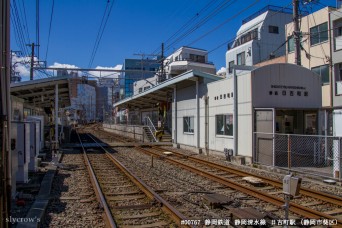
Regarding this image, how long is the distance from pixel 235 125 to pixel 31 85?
11.2 meters

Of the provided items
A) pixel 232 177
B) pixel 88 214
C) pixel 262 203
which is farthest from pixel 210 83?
pixel 88 214

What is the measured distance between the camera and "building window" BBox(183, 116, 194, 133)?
21241 mm

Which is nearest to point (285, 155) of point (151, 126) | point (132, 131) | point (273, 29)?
point (151, 126)

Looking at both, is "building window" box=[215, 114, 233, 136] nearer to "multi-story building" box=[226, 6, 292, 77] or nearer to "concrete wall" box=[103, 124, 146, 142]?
"concrete wall" box=[103, 124, 146, 142]

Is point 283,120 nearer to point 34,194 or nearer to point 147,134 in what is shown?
point 34,194

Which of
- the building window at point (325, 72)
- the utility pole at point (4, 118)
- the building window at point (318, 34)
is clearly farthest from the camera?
the building window at point (318, 34)

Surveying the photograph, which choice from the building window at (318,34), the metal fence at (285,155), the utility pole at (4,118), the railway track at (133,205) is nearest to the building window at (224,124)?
the metal fence at (285,155)

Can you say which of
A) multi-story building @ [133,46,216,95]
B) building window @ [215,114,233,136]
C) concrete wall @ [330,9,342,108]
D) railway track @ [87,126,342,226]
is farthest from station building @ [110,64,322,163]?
multi-story building @ [133,46,216,95]

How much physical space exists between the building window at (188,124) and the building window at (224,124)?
3716 millimetres

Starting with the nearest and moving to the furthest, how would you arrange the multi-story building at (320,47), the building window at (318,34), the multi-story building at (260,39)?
the multi-story building at (320,47), the building window at (318,34), the multi-story building at (260,39)

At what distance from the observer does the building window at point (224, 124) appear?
53.4 ft

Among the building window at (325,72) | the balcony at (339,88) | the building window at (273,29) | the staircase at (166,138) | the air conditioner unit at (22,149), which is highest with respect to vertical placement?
the building window at (273,29)

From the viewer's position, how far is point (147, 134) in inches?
1201

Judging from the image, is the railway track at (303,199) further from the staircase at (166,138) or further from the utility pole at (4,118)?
the staircase at (166,138)
